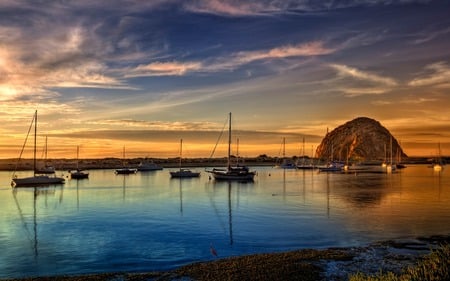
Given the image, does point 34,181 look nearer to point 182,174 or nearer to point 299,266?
point 182,174

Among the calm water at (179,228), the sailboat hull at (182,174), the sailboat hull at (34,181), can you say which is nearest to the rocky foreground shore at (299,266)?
the calm water at (179,228)

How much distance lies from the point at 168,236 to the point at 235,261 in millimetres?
8150

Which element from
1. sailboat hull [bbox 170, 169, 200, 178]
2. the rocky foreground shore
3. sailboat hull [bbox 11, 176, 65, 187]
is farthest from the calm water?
sailboat hull [bbox 170, 169, 200, 178]

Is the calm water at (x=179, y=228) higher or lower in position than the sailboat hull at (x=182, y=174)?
lower

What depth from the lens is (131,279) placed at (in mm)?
16000

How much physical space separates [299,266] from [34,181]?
68155 mm

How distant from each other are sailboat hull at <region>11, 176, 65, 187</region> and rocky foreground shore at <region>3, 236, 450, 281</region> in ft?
203

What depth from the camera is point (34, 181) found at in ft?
243

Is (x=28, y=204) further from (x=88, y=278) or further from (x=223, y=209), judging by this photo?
(x=88, y=278)

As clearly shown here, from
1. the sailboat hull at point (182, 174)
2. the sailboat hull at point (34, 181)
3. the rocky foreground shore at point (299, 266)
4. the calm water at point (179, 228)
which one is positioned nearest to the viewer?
the rocky foreground shore at point (299, 266)

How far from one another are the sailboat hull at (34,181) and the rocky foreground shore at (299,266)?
2435 inches

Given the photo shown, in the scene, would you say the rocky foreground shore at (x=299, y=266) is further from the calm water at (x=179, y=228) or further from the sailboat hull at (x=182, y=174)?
the sailboat hull at (x=182, y=174)

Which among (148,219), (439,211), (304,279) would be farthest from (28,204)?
(439,211)

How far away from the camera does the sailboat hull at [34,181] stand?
71.3m
